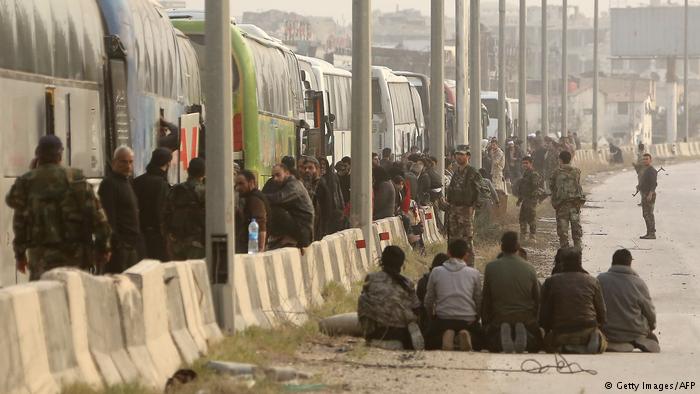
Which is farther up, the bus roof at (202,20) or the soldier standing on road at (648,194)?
the bus roof at (202,20)

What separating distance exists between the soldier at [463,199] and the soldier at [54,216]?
40.1ft

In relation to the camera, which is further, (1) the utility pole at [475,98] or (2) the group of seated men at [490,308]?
(1) the utility pole at [475,98]

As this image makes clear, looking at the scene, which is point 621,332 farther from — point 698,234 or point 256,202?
point 698,234

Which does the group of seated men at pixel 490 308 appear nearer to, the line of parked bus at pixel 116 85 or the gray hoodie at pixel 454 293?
the gray hoodie at pixel 454 293

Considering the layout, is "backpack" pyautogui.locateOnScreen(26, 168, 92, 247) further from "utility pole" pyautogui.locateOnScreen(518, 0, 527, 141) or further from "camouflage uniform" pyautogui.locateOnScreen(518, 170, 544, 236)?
"utility pole" pyautogui.locateOnScreen(518, 0, 527, 141)

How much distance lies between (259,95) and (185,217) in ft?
31.0

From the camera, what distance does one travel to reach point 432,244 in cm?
2933

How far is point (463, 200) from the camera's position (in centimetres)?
2419

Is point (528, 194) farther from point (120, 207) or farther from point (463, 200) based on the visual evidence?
point (120, 207)

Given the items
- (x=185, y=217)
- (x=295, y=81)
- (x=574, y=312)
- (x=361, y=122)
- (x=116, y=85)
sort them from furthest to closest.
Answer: (x=295, y=81) → (x=361, y=122) → (x=116, y=85) → (x=574, y=312) → (x=185, y=217)

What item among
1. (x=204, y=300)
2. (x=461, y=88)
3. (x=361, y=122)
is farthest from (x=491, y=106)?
(x=204, y=300)

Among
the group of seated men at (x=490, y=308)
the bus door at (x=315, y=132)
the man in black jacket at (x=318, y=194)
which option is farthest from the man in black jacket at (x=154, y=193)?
the bus door at (x=315, y=132)

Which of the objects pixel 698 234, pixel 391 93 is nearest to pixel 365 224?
pixel 698 234

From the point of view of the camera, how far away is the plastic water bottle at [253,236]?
52.9 ft
